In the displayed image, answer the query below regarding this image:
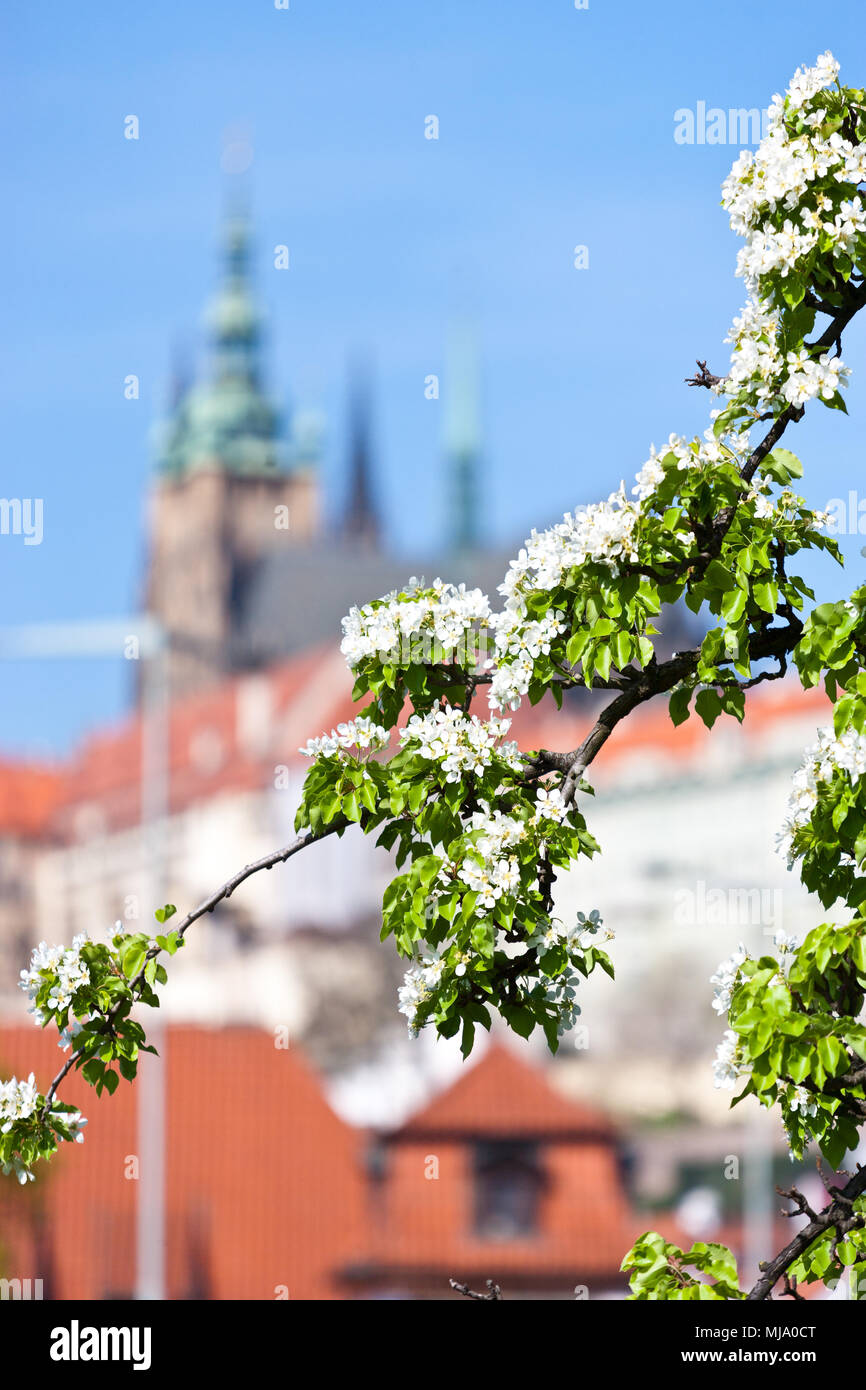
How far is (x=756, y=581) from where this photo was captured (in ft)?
19.5

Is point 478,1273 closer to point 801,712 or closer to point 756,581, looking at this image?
point 801,712

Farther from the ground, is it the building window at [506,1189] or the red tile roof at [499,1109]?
the red tile roof at [499,1109]

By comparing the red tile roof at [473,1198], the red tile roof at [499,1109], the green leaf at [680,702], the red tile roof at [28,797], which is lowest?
the green leaf at [680,702]

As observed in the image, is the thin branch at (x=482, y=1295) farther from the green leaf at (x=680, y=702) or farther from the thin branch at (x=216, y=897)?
the green leaf at (x=680, y=702)

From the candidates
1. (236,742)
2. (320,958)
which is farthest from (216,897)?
(236,742)

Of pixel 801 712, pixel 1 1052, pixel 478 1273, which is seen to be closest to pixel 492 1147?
pixel 478 1273

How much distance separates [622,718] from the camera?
6.05 m

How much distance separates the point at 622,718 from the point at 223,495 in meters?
182

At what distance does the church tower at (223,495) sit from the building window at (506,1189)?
81.7m

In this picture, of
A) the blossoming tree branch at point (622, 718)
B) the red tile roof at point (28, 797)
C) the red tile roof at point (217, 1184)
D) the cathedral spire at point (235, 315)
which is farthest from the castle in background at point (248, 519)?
the blossoming tree branch at point (622, 718)

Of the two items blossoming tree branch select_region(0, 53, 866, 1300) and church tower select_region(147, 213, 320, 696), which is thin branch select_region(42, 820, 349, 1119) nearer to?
blossoming tree branch select_region(0, 53, 866, 1300)

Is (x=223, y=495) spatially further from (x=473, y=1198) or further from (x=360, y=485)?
(x=473, y=1198)

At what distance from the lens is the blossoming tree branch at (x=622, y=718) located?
5.65 meters

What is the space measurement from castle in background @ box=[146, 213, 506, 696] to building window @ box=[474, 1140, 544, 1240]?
71529 millimetres
